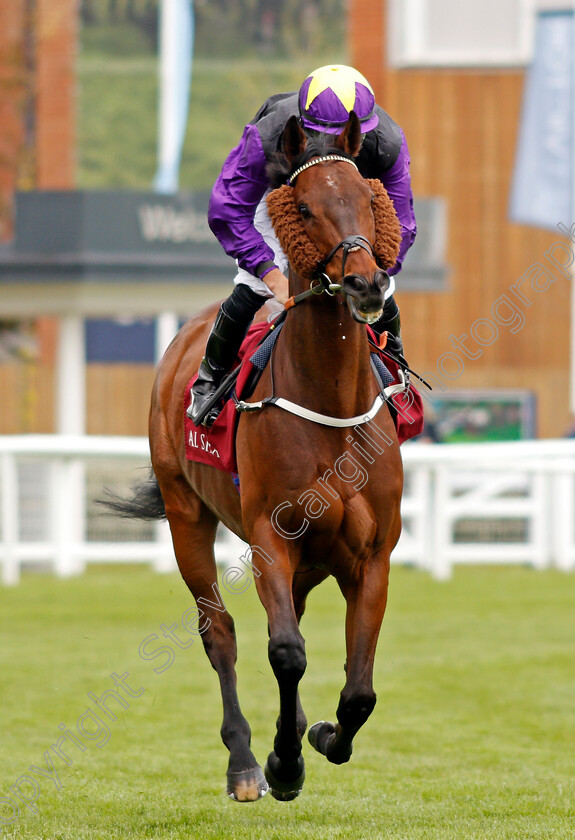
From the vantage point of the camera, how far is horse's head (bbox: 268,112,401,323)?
12.7ft

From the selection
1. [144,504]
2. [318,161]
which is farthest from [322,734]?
[318,161]

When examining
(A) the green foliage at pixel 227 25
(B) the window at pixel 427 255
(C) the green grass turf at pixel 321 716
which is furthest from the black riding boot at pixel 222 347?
(A) the green foliage at pixel 227 25

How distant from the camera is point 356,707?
4.44 m

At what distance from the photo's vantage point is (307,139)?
427cm

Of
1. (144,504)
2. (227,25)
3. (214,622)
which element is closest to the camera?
(214,622)

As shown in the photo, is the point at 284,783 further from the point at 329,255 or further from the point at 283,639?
the point at 329,255

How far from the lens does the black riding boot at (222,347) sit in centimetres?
496

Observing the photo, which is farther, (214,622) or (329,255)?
(214,622)

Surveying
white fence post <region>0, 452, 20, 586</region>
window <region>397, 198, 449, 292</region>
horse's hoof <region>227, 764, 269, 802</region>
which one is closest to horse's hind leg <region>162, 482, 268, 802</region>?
horse's hoof <region>227, 764, 269, 802</region>

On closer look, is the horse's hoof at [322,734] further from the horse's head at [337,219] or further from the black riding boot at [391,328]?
the horse's head at [337,219]

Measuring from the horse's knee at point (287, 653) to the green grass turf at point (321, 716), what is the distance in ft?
1.99

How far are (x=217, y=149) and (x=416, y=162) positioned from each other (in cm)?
646

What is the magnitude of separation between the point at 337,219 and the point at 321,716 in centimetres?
361

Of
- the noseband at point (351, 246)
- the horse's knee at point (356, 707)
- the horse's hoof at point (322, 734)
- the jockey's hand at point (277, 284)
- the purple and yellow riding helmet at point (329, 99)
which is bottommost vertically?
the horse's hoof at point (322, 734)
